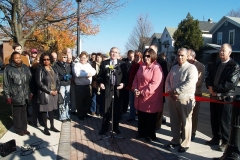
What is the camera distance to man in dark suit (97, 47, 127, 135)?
5.16 meters

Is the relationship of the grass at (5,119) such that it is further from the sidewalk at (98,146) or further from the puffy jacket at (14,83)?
the puffy jacket at (14,83)

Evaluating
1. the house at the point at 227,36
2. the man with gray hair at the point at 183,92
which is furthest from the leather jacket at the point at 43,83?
the house at the point at 227,36

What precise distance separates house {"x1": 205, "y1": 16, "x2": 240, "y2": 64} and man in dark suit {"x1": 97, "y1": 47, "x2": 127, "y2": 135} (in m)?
23.6

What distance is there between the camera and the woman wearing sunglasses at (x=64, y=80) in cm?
612

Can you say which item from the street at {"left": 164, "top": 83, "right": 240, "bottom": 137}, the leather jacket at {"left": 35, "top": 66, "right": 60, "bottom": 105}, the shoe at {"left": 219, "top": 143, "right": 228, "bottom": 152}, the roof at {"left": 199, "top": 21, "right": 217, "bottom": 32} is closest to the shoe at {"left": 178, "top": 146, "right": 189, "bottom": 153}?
the shoe at {"left": 219, "top": 143, "right": 228, "bottom": 152}

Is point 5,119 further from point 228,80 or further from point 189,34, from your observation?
point 189,34

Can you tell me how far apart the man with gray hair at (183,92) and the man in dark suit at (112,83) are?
126 cm

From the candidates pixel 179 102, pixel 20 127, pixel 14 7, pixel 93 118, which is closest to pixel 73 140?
pixel 20 127

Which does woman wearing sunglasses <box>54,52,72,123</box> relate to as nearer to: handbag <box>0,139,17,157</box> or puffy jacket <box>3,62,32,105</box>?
puffy jacket <box>3,62,32,105</box>

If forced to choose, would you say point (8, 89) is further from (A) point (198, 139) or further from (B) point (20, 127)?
(A) point (198, 139)

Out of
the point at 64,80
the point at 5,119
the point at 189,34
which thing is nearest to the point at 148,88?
the point at 64,80

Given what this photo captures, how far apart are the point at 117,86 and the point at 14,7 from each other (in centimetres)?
696

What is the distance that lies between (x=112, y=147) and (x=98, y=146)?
303 millimetres

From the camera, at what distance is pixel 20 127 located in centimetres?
525
